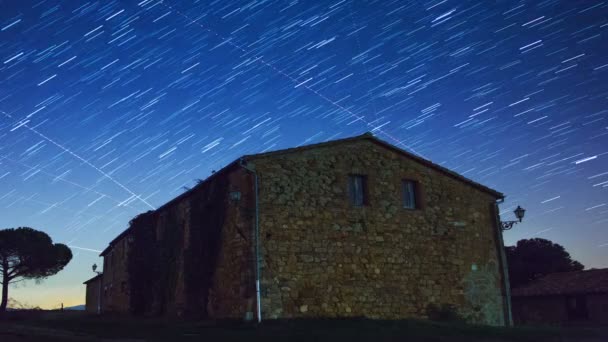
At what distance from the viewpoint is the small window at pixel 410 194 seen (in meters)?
20.6

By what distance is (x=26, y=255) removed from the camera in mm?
40969

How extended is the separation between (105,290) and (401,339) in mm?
29078

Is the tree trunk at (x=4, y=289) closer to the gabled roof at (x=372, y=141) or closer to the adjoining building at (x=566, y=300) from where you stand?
the gabled roof at (x=372, y=141)

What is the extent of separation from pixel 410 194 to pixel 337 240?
407cm

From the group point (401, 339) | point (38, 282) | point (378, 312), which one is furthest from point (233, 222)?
point (38, 282)

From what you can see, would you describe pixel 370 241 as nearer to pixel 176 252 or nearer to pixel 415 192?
pixel 415 192

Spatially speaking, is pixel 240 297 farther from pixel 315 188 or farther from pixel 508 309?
pixel 508 309

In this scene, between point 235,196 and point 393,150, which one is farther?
point 393,150

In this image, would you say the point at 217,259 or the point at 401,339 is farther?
the point at 217,259

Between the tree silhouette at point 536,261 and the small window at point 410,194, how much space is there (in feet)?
→ 96.6

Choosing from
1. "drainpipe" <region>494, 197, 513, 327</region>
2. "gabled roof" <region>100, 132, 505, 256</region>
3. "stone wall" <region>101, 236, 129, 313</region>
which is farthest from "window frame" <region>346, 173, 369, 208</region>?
"stone wall" <region>101, 236, 129, 313</region>

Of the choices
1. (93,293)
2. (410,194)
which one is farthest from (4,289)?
(410,194)

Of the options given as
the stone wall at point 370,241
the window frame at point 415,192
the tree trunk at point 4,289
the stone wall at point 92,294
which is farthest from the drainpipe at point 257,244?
the tree trunk at point 4,289

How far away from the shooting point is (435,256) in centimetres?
2023
